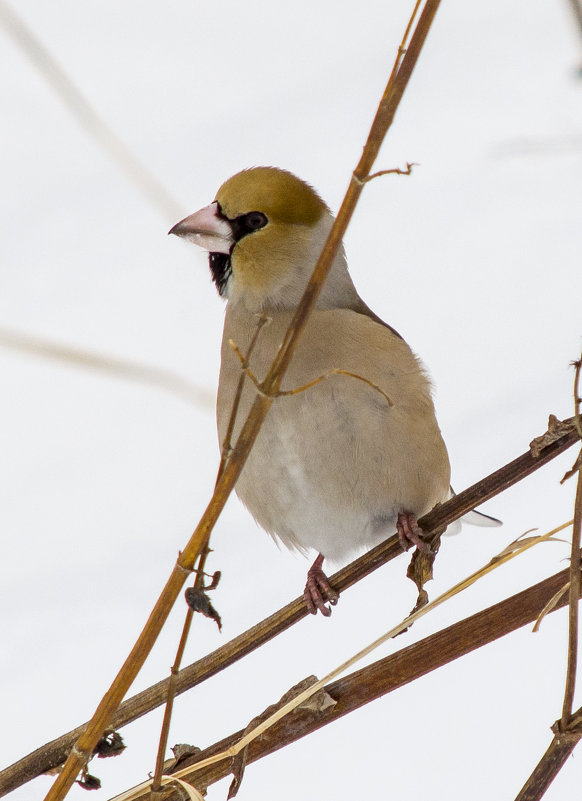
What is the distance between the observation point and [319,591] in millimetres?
1356

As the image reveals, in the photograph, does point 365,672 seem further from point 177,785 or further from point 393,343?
point 393,343

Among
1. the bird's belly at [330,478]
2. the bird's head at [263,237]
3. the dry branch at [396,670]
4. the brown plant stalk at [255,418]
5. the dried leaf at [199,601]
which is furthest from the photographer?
the bird's head at [263,237]

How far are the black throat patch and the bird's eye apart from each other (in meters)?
0.06

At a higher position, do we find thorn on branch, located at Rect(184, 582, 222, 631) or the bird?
the bird

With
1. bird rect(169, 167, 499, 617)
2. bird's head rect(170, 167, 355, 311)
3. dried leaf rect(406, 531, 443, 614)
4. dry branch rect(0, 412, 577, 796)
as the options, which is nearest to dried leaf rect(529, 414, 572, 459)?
dry branch rect(0, 412, 577, 796)

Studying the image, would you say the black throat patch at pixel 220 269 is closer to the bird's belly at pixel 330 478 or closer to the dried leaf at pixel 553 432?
the bird's belly at pixel 330 478

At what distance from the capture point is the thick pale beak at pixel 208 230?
137 centimetres

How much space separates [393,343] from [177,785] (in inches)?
29.4

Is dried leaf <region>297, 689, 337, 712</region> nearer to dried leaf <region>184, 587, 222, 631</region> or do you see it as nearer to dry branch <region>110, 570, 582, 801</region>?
dry branch <region>110, 570, 582, 801</region>

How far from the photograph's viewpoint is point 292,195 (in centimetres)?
146

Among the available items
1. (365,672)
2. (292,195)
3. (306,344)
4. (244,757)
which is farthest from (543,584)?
(292,195)

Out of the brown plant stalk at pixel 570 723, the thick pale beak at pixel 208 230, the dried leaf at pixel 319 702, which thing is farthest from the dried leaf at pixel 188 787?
the thick pale beak at pixel 208 230

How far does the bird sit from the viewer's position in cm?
129

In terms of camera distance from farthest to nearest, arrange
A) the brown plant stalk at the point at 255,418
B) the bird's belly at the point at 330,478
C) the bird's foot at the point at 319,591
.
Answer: the bird's belly at the point at 330,478
the bird's foot at the point at 319,591
the brown plant stalk at the point at 255,418
